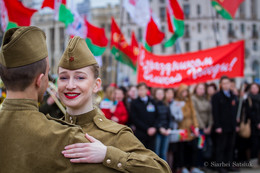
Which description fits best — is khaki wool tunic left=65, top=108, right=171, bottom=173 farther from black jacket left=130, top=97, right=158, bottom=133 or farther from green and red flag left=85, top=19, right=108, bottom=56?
green and red flag left=85, top=19, right=108, bottom=56

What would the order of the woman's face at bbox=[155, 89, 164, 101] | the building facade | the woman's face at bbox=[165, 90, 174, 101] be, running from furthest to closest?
the building facade → the woman's face at bbox=[165, 90, 174, 101] → the woman's face at bbox=[155, 89, 164, 101]

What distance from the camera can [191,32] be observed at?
6469cm

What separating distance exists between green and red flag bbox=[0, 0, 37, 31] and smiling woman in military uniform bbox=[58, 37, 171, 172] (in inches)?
218

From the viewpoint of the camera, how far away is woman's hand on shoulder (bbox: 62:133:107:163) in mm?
1974

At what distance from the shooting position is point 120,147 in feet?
7.70

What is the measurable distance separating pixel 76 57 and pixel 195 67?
725 centimetres

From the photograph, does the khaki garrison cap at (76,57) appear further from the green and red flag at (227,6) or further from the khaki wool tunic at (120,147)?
the green and red flag at (227,6)

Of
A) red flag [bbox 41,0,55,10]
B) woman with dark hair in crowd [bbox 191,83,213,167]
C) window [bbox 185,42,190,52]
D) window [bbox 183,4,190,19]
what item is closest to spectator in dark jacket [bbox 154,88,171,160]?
woman with dark hair in crowd [bbox 191,83,213,167]

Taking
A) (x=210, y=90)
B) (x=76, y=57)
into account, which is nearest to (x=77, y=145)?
(x=76, y=57)

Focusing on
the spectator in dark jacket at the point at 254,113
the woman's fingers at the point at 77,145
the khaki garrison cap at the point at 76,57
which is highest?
the khaki garrison cap at the point at 76,57

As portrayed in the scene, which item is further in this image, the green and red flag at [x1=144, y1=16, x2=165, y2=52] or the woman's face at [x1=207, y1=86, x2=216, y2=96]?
the green and red flag at [x1=144, y1=16, x2=165, y2=52]

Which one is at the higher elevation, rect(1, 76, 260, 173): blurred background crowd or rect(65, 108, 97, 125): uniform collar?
rect(65, 108, 97, 125): uniform collar

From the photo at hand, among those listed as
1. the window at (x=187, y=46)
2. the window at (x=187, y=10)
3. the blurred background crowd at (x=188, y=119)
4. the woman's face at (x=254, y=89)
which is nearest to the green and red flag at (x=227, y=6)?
the woman's face at (x=254, y=89)

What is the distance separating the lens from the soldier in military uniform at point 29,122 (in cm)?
197
